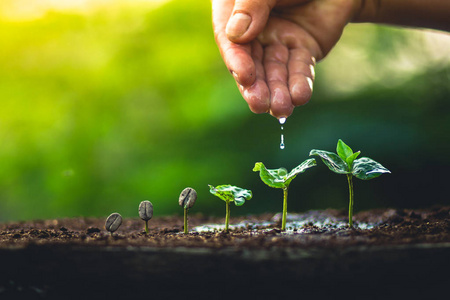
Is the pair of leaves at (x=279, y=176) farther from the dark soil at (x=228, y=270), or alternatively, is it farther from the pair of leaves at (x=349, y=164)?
the dark soil at (x=228, y=270)

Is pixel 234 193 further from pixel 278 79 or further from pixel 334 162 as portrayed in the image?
pixel 278 79

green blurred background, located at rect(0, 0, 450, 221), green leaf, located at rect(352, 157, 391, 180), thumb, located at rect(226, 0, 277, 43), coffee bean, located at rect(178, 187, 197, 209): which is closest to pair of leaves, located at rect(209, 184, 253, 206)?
coffee bean, located at rect(178, 187, 197, 209)

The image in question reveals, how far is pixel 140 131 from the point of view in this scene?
3758 mm

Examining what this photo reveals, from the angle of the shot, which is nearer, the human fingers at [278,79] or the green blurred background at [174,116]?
the human fingers at [278,79]

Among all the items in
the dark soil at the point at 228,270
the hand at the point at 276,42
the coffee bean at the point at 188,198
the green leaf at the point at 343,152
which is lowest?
the dark soil at the point at 228,270

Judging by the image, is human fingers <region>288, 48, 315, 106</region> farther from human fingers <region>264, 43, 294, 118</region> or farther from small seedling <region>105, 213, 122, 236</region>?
small seedling <region>105, 213, 122, 236</region>

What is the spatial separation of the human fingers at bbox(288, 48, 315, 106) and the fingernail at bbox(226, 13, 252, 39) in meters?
0.27

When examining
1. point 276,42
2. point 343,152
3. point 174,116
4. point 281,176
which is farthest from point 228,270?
point 174,116

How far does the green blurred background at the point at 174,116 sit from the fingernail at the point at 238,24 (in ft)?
6.48

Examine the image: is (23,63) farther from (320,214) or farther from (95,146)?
(320,214)

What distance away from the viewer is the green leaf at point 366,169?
1354mm

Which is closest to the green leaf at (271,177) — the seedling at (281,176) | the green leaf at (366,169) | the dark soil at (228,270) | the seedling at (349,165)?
the seedling at (281,176)

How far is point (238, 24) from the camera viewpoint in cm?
150

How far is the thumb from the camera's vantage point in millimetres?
1506
